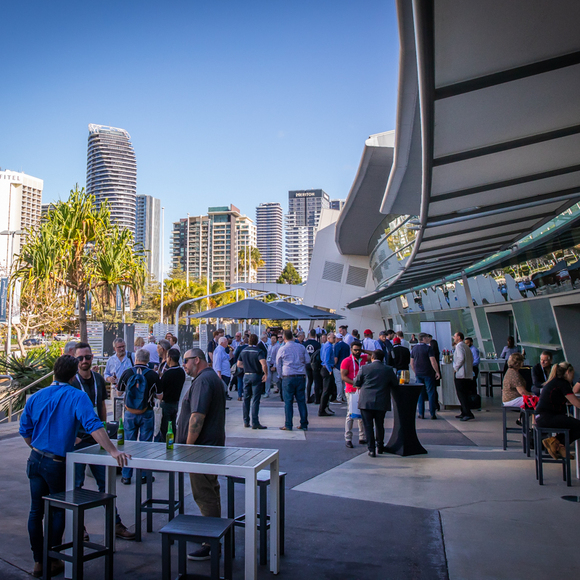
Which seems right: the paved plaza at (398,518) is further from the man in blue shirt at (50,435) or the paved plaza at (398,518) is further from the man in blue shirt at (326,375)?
the man in blue shirt at (326,375)

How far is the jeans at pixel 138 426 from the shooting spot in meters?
7.37

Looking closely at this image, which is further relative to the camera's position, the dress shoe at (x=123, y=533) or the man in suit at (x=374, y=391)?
the man in suit at (x=374, y=391)

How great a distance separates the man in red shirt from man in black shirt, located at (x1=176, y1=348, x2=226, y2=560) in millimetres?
4537

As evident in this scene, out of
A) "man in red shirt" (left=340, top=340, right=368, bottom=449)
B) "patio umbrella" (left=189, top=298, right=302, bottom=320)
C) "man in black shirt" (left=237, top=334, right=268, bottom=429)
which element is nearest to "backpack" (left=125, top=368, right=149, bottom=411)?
"man in red shirt" (left=340, top=340, right=368, bottom=449)

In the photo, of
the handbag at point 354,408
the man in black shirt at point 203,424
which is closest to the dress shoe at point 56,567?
the man in black shirt at point 203,424

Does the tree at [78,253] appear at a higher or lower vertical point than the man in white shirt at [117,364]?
higher

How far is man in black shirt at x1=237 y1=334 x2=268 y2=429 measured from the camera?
11258 millimetres

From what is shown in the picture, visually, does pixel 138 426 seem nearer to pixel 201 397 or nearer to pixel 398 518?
pixel 201 397

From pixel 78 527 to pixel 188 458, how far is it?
0.97 metres

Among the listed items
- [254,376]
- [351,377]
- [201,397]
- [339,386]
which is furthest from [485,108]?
[339,386]

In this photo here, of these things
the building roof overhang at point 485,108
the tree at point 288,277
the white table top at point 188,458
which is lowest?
the white table top at point 188,458

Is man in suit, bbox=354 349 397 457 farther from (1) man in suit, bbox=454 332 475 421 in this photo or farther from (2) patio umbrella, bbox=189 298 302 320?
(2) patio umbrella, bbox=189 298 302 320

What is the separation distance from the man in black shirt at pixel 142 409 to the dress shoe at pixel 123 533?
201 cm

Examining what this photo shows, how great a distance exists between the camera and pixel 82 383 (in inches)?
254
